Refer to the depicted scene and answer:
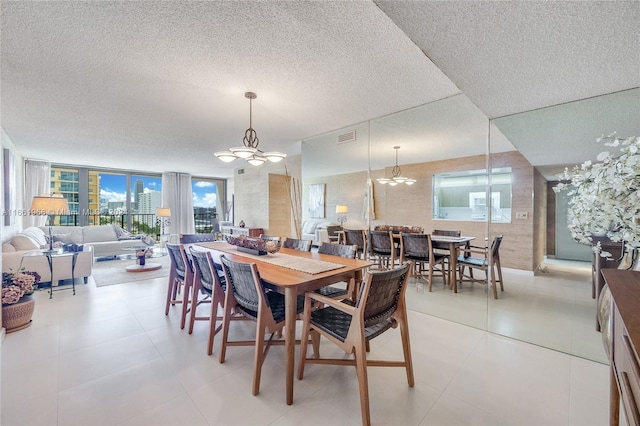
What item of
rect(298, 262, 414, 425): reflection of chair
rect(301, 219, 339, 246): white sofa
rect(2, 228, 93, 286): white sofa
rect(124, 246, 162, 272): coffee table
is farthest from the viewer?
rect(124, 246, 162, 272): coffee table

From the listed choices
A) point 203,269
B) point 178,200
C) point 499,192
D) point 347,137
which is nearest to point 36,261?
point 203,269

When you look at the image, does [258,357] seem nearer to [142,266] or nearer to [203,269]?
[203,269]

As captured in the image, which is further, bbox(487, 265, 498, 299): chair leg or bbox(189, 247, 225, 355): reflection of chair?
bbox(487, 265, 498, 299): chair leg

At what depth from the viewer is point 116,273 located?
189 inches

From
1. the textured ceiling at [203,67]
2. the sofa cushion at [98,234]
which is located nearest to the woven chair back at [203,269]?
the textured ceiling at [203,67]

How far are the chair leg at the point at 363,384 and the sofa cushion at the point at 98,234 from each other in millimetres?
7314

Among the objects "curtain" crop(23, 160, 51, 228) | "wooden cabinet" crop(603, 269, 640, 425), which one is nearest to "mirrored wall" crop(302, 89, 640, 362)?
"wooden cabinet" crop(603, 269, 640, 425)

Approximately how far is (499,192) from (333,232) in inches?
94.1

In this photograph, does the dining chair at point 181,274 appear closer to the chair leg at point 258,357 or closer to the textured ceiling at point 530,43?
the chair leg at point 258,357

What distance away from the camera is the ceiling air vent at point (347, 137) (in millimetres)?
A: 4121

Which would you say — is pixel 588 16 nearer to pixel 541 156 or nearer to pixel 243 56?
pixel 541 156

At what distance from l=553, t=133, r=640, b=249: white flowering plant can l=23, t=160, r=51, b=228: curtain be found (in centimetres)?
950

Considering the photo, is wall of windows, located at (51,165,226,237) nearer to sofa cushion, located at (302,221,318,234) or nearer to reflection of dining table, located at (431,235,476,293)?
sofa cushion, located at (302,221,318,234)

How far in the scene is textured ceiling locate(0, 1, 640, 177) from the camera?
1.49 m
